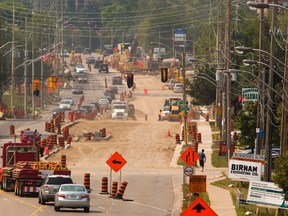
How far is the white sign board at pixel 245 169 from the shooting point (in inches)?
2010

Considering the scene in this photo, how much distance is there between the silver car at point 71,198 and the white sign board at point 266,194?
22.8ft

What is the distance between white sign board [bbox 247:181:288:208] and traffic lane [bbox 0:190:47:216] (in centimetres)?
841

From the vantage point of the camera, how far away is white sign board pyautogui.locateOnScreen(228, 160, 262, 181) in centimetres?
5106

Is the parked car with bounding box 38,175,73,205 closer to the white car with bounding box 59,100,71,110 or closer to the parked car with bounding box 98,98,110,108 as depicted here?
the white car with bounding box 59,100,71,110

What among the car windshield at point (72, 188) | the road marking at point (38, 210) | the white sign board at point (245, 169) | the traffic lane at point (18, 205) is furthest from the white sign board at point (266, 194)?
the traffic lane at point (18, 205)

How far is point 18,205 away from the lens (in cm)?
5088

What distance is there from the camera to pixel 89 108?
137125 millimetres

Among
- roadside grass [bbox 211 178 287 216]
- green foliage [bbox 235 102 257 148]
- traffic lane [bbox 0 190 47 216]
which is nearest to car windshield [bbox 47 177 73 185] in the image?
traffic lane [bbox 0 190 47 216]

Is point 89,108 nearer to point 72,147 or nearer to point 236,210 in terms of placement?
point 72,147

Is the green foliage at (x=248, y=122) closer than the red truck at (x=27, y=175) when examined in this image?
No

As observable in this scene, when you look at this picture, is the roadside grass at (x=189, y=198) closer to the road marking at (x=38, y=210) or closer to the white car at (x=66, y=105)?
the road marking at (x=38, y=210)

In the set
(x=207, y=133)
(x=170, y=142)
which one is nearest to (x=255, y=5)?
(x=170, y=142)

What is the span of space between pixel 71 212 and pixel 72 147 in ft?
133

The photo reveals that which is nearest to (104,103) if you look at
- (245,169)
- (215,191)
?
(215,191)
